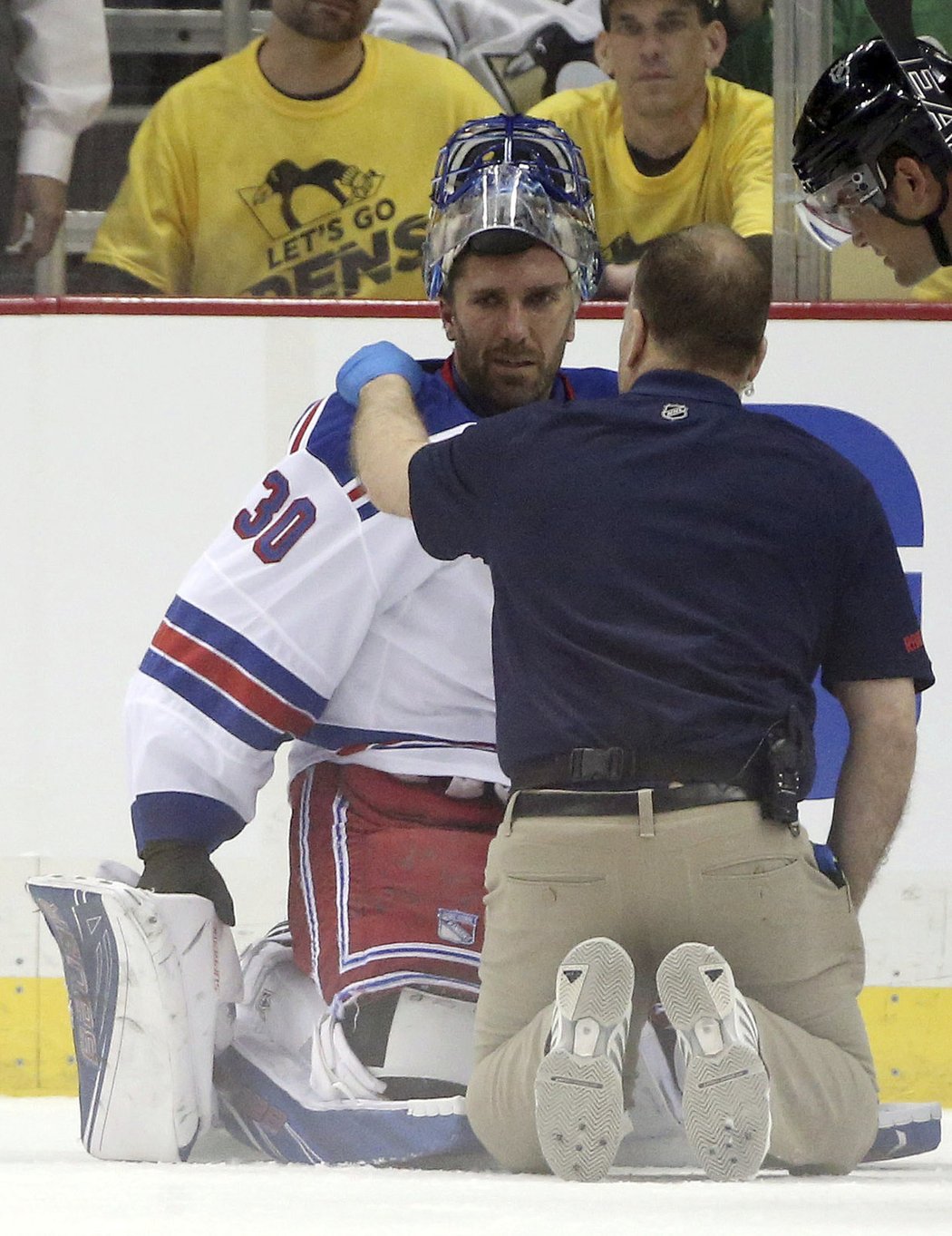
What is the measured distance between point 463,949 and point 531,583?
609 mm

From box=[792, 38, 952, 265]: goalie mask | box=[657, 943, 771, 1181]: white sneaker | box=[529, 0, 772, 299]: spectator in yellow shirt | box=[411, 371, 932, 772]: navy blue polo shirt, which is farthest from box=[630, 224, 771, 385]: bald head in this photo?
box=[529, 0, 772, 299]: spectator in yellow shirt

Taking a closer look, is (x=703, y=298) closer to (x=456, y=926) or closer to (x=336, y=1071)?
(x=456, y=926)

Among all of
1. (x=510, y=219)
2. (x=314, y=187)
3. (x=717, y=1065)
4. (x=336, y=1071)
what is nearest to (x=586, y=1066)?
(x=717, y=1065)

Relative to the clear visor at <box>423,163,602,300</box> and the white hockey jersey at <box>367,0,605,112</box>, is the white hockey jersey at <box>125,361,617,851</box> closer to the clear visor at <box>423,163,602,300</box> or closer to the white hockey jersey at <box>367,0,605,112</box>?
the clear visor at <box>423,163,602,300</box>

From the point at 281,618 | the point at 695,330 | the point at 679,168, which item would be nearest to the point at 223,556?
the point at 281,618

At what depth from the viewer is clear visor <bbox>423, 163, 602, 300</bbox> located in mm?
2525

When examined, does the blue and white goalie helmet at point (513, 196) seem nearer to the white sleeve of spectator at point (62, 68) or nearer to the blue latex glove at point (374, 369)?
the blue latex glove at point (374, 369)

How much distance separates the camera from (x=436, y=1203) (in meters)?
1.74

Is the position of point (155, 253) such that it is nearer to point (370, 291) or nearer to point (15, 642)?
point (370, 291)

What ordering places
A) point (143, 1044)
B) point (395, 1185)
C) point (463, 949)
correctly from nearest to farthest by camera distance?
point (395, 1185), point (143, 1044), point (463, 949)

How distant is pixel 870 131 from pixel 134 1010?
54.5 inches

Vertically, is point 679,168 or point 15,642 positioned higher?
point 679,168

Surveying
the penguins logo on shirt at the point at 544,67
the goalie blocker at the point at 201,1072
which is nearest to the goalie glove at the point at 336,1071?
the goalie blocker at the point at 201,1072

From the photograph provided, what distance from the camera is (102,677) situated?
3.22 metres
